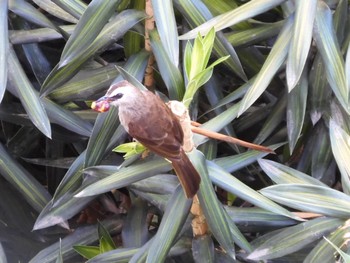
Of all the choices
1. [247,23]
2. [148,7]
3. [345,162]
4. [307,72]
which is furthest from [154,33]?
[345,162]

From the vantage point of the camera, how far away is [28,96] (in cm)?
100

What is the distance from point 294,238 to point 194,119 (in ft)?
0.85

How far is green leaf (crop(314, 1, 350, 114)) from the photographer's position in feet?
3.10

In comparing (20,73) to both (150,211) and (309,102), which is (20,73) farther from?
(309,102)

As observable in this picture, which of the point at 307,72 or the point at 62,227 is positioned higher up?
Answer: the point at 307,72

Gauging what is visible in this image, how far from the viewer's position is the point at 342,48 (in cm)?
108

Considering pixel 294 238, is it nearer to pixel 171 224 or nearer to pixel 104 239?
pixel 171 224

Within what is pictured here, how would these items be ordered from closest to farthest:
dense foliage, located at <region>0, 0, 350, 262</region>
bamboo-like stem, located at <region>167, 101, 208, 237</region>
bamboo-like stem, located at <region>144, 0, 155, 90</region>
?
bamboo-like stem, located at <region>167, 101, 208, 237</region> → dense foliage, located at <region>0, 0, 350, 262</region> → bamboo-like stem, located at <region>144, 0, 155, 90</region>

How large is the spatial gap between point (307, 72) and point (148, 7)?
305 millimetres

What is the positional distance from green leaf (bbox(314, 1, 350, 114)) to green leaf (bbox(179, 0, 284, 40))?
82 millimetres

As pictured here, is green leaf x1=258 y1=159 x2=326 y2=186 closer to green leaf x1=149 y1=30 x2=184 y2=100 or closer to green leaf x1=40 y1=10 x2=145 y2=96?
green leaf x1=149 y1=30 x2=184 y2=100

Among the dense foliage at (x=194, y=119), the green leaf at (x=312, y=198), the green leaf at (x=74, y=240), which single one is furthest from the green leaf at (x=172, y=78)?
the green leaf at (x=74, y=240)

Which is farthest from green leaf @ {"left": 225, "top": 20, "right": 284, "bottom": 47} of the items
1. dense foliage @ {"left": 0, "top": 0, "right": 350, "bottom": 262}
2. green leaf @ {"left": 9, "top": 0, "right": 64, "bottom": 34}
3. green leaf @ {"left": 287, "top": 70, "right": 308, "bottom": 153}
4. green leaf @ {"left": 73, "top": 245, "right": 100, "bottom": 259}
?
green leaf @ {"left": 73, "top": 245, "right": 100, "bottom": 259}

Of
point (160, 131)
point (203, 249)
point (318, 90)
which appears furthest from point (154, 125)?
point (318, 90)
